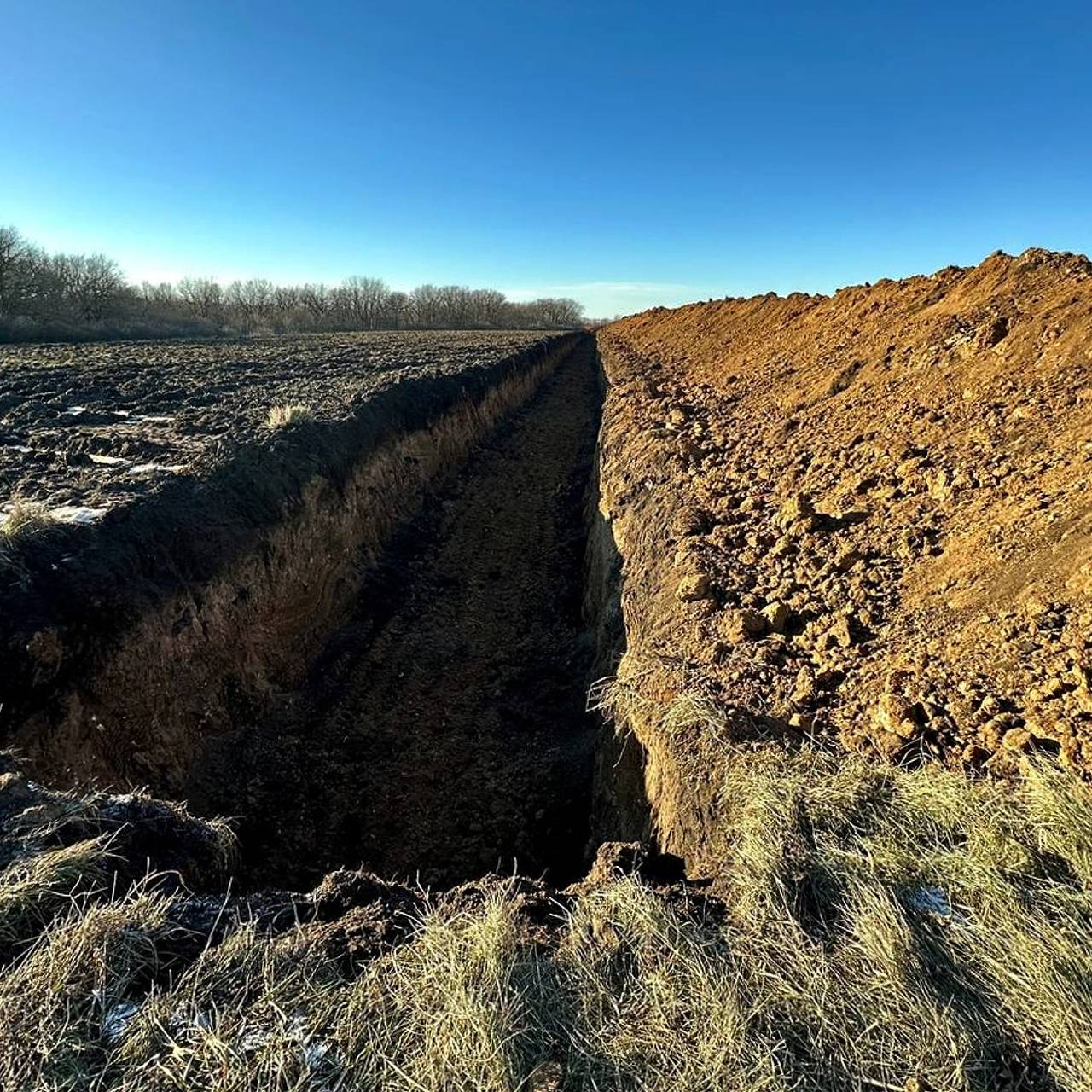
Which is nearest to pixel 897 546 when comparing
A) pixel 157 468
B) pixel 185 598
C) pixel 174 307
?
pixel 185 598

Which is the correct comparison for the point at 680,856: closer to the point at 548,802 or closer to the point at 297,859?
the point at 548,802

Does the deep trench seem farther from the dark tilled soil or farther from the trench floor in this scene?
the dark tilled soil

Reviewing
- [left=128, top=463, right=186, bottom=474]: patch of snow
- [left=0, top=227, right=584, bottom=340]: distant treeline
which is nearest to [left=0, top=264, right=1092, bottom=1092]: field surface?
[left=128, top=463, right=186, bottom=474]: patch of snow

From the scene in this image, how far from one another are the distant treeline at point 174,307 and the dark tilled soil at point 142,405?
1547cm

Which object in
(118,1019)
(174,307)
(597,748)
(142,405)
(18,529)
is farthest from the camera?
(174,307)

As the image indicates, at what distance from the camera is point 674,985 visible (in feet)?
7.82

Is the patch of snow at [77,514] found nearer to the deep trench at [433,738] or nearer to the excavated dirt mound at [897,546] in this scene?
the deep trench at [433,738]

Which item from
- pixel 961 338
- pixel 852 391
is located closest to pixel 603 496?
pixel 852 391

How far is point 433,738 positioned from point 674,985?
4.70 meters

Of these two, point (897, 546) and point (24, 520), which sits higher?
point (897, 546)

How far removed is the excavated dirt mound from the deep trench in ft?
5.11

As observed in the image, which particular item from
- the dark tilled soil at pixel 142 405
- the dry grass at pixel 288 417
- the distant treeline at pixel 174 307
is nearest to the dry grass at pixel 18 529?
the dark tilled soil at pixel 142 405

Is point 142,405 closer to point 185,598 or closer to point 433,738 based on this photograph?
point 185,598

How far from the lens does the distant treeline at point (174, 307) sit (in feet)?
124
